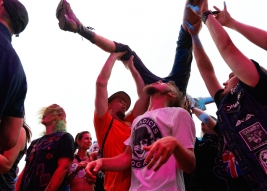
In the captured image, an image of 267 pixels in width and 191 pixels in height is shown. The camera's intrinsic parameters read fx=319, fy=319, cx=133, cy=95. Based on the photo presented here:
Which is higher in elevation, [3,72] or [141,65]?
[141,65]

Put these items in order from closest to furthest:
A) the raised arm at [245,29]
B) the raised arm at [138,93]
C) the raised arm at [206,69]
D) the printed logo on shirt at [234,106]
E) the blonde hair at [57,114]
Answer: the printed logo on shirt at [234,106]
the raised arm at [245,29]
the raised arm at [206,69]
the raised arm at [138,93]
the blonde hair at [57,114]

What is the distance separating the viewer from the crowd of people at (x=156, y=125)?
5.64ft

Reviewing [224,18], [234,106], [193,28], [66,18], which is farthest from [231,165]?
[66,18]

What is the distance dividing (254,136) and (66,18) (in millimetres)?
2010

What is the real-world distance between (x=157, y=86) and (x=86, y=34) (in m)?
0.94

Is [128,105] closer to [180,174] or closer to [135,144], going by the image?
[135,144]

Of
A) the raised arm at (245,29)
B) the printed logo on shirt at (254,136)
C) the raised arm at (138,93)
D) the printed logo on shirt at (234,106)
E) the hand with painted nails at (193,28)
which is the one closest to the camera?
the printed logo on shirt at (254,136)

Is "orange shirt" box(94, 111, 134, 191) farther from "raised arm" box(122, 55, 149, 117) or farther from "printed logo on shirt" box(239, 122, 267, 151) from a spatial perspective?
"printed logo on shirt" box(239, 122, 267, 151)

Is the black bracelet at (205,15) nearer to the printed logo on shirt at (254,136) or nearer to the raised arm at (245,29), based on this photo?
the raised arm at (245,29)

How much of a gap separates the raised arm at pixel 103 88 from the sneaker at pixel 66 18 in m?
0.45

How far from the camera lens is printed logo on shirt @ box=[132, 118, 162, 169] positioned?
2.24 metres

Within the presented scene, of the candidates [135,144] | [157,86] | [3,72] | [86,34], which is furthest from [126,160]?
[86,34]

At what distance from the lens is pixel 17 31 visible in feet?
6.33

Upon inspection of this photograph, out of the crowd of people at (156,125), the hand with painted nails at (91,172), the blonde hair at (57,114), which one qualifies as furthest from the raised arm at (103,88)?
the blonde hair at (57,114)
